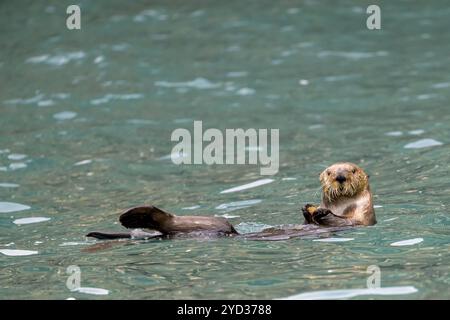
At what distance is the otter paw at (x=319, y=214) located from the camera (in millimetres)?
5918

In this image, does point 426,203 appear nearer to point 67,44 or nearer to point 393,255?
point 393,255

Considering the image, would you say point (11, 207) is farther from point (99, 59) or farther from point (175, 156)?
point (99, 59)

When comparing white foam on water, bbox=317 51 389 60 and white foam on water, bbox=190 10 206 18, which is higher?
white foam on water, bbox=190 10 206 18

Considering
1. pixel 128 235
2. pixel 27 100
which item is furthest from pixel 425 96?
pixel 128 235

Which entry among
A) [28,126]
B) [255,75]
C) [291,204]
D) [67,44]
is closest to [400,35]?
[255,75]

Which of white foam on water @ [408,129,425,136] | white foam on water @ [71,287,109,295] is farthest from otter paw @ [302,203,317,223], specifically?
white foam on water @ [408,129,425,136]

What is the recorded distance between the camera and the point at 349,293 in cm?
500

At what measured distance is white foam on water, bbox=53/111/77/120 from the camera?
35.9 ft

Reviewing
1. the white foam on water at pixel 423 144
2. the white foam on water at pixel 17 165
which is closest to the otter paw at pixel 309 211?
the white foam on water at pixel 423 144

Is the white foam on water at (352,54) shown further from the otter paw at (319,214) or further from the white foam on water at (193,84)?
the otter paw at (319,214)

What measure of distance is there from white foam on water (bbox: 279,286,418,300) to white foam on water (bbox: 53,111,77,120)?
21.0ft

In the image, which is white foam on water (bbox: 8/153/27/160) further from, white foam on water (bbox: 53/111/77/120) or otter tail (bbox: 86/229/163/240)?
otter tail (bbox: 86/229/163/240)

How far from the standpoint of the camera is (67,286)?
5.44 m
